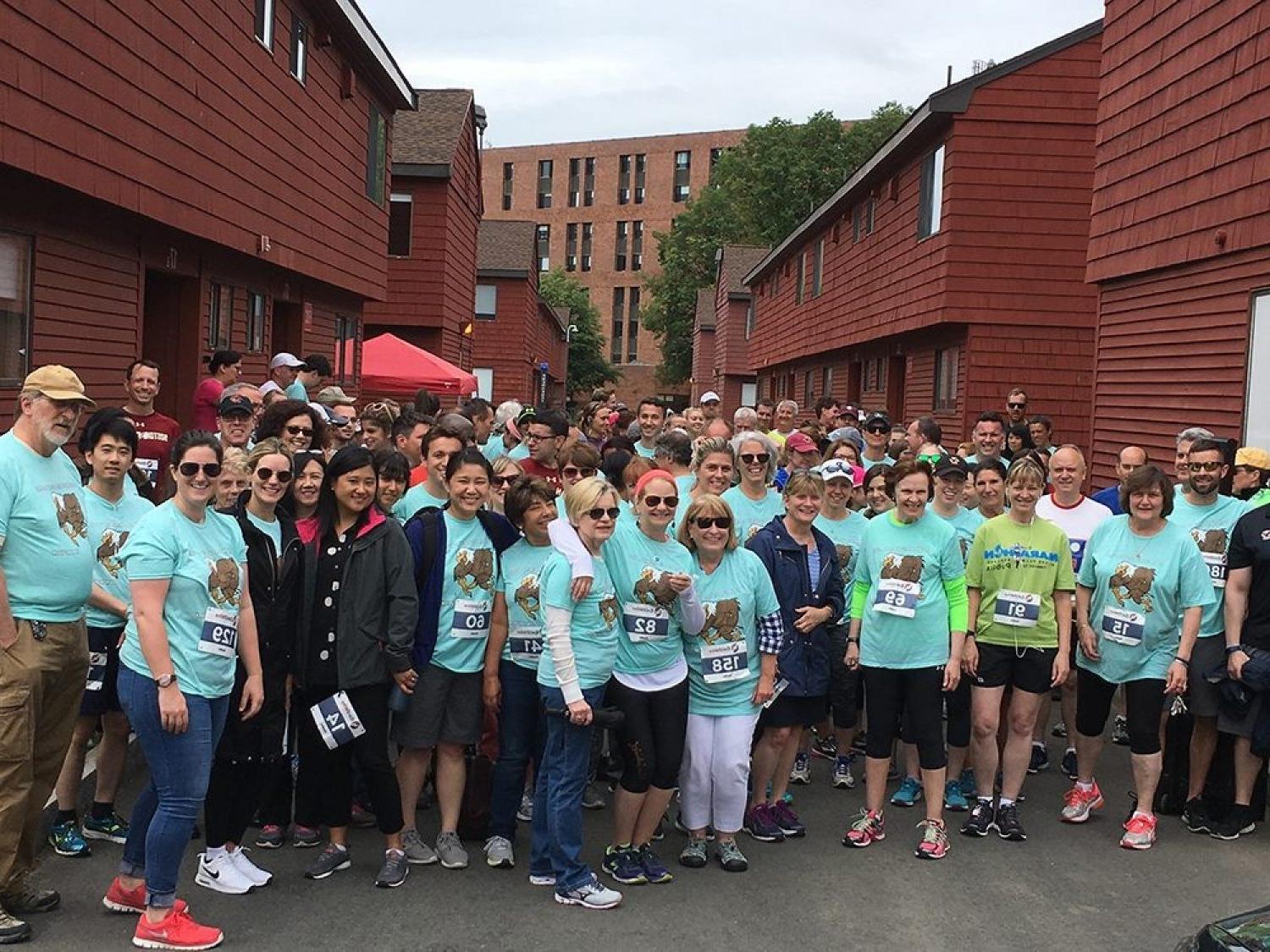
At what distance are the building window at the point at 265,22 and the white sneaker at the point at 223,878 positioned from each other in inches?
477

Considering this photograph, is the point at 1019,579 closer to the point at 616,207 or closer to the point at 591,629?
the point at 591,629

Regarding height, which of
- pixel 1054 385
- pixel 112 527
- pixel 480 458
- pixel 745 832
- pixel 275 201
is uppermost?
pixel 275 201

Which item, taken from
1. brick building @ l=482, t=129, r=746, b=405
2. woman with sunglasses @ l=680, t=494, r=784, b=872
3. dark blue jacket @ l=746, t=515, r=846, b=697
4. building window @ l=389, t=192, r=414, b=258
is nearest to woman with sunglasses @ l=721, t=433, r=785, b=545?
dark blue jacket @ l=746, t=515, r=846, b=697

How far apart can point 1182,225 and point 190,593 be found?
36.1 ft

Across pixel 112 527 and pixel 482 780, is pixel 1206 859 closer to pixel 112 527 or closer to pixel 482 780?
pixel 482 780

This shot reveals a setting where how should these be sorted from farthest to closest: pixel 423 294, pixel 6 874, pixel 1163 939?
1. pixel 423 294
2. pixel 1163 939
3. pixel 6 874

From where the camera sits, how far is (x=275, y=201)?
1684 cm

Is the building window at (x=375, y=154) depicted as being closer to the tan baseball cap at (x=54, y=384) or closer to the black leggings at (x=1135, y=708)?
the black leggings at (x=1135, y=708)

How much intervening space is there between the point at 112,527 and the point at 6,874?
62.4 inches

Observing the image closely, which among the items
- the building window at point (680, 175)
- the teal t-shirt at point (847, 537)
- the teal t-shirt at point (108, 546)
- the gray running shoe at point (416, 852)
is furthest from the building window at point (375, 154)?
the building window at point (680, 175)

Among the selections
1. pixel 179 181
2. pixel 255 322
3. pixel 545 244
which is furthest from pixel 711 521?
pixel 545 244

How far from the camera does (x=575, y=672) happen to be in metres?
5.72

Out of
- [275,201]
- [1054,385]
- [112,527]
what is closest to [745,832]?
[112,527]

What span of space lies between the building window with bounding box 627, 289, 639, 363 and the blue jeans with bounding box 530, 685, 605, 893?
295 ft
